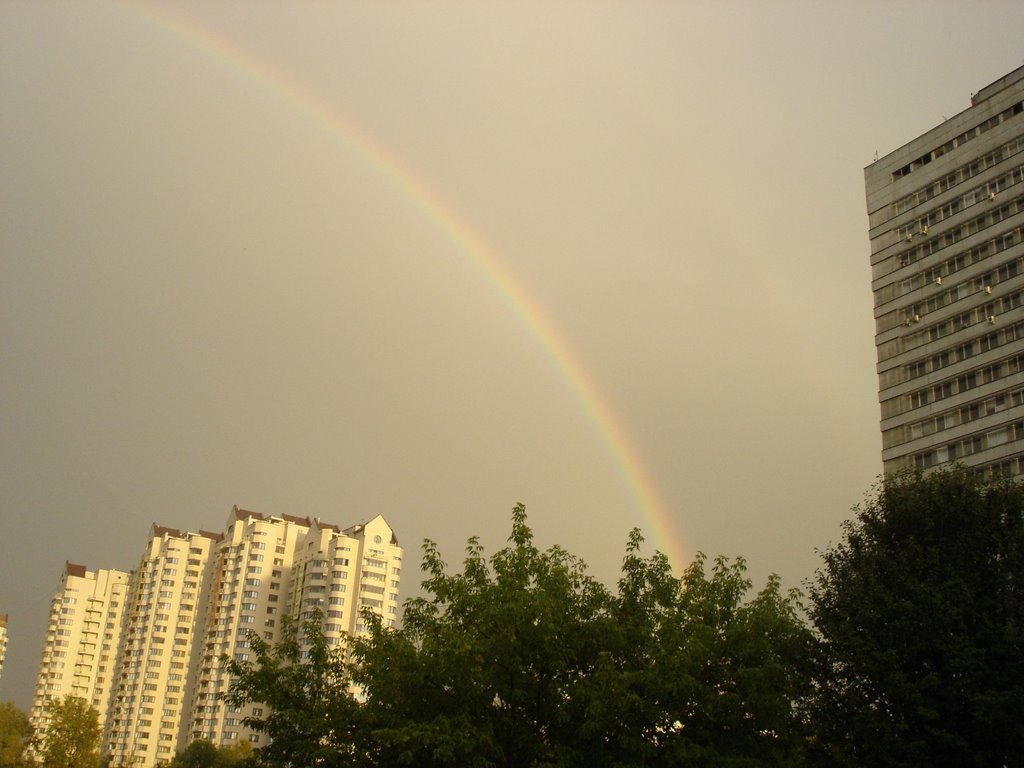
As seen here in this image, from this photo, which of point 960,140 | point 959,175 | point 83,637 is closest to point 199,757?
point 83,637

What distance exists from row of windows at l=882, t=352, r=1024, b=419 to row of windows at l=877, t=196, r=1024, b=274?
351 inches

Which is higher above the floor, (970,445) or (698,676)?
(970,445)

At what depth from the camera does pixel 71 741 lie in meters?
87.4

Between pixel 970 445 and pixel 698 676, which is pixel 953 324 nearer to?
pixel 970 445

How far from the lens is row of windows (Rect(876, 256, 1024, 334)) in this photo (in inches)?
2454

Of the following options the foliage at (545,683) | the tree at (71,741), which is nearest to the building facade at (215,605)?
the tree at (71,741)

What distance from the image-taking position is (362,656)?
23766mm

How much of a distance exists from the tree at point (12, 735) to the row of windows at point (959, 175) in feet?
285

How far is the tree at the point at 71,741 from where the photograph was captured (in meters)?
86.6

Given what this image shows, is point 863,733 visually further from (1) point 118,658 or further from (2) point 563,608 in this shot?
(1) point 118,658

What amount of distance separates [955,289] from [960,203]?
5.57 metres

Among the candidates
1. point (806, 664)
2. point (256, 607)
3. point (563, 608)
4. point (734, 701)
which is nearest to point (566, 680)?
point (563, 608)

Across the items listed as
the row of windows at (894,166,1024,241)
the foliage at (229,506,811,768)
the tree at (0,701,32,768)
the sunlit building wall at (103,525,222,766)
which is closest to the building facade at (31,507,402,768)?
the sunlit building wall at (103,525,222,766)

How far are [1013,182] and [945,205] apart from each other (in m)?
5.12
